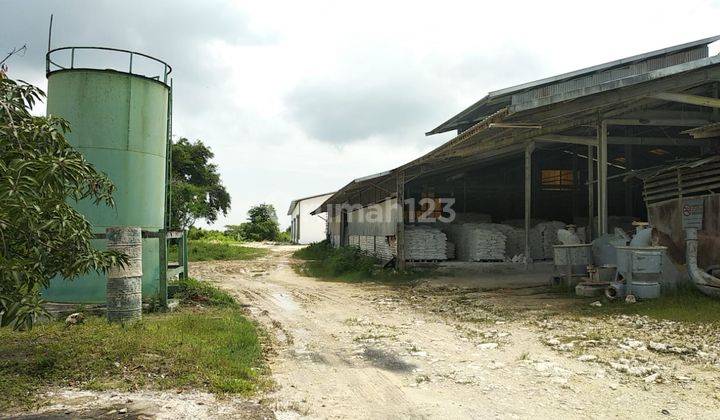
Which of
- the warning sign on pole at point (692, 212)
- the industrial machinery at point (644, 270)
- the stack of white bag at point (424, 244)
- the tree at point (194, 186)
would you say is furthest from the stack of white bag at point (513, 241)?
the tree at point (194, 186)

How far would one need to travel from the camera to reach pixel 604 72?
19656 millimetres

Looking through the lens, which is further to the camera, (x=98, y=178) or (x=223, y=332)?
(x=223, y=332)

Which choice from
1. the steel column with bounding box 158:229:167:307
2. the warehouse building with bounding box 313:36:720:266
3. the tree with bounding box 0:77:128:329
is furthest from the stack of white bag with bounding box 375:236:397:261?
the tree with bounding box 0:77:128:329

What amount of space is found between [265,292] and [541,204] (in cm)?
1267

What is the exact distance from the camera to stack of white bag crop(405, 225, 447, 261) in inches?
691

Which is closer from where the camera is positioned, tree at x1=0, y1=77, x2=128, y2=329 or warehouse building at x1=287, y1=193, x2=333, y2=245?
tree at x1=0, y1=77, x2=128, y2=329

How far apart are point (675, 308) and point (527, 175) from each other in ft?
26.0

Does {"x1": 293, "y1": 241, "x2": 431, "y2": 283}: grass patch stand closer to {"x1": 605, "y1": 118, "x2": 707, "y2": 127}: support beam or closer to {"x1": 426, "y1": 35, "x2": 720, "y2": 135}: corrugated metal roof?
{"x1": 605, "y1": 118, "x2": 707, "y2": 127}: support beam

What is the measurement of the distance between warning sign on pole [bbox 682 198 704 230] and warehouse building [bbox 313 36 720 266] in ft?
7.39

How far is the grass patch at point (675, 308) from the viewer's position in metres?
8.33

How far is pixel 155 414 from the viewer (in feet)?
14.8

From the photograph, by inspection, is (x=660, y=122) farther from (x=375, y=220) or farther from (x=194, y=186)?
(x=194, y=186)

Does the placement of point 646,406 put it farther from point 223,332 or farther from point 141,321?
point 141,321

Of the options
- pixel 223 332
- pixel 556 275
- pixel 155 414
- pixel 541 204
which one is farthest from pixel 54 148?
pixel 541 204
